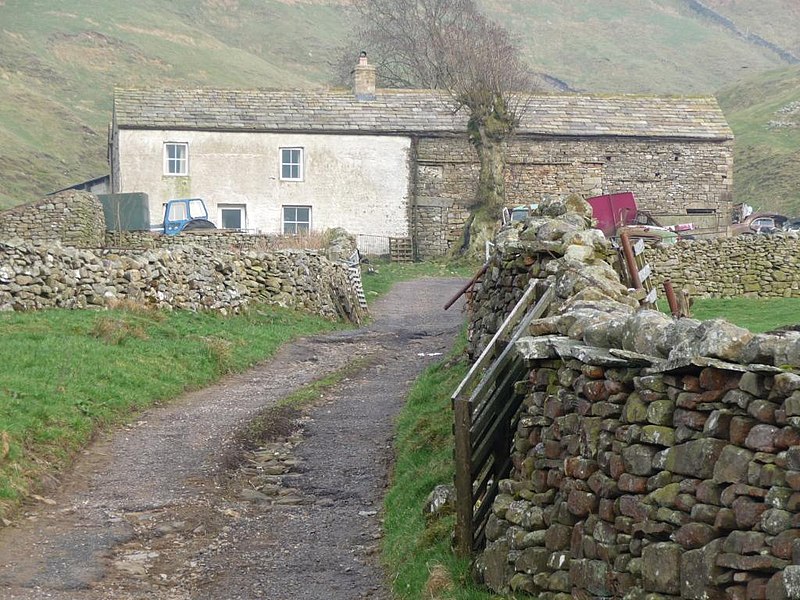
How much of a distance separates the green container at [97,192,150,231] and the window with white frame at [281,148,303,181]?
6.55 m

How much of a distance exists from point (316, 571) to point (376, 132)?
114ft

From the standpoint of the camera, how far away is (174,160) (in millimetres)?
42969

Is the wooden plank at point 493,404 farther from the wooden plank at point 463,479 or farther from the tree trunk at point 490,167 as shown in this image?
the tree trunk at point 490,167

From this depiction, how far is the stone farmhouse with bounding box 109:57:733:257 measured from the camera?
43.1 m

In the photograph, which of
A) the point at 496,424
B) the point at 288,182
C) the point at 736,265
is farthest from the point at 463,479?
the point at 288,182

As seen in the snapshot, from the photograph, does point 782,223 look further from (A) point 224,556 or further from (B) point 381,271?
(A) point 224,556

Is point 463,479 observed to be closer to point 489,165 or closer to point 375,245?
point 489,165

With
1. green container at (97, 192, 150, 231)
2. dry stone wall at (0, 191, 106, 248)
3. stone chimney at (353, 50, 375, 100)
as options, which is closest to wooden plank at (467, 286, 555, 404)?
dry stone wall at (0, 191, 106, 248)

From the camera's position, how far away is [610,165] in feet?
146

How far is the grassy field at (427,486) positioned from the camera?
8562 millimetres

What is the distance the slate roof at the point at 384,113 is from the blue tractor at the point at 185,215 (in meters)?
2.92

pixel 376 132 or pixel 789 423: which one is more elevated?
pixel 376 132

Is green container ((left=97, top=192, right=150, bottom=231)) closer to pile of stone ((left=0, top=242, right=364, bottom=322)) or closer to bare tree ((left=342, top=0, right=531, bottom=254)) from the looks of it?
bare tree ((left=342, top=0, right=531, bottom=254))

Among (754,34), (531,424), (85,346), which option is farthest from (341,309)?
(754,34)
